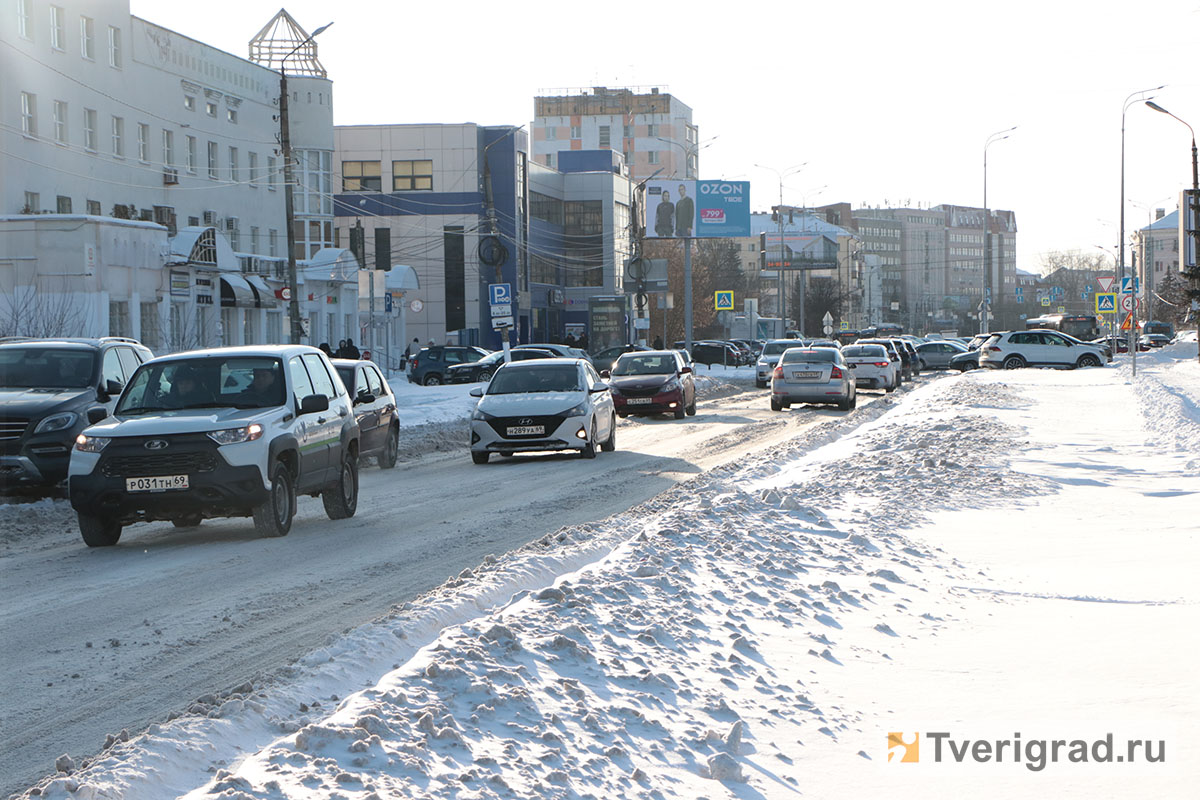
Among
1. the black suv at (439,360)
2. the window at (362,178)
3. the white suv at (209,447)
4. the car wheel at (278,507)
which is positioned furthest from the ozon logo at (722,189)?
the car wheel at (278,507)

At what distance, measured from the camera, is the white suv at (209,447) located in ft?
38.4

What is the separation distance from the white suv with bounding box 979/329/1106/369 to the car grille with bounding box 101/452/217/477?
157 feet

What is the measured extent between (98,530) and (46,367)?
17.2 feet

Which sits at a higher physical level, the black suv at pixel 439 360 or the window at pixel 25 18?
the window at pixel 25 18

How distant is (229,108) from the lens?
55625 millimetres

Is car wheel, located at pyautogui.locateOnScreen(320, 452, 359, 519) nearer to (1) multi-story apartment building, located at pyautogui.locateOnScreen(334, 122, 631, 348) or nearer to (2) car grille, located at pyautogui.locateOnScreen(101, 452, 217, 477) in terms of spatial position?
(2) car grille, located at pyautogui.locateOnScreen(101, 452, 217, 477)

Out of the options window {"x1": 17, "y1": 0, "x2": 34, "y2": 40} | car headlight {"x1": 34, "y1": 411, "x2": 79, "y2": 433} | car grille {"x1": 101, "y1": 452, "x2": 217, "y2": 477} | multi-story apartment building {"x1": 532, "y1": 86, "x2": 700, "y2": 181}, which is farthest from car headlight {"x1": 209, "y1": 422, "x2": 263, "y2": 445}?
multi-story apartment building {"x1": 532, "y1": 86, "x2": 700, "y2": 181}

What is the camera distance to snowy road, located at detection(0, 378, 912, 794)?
6535mm

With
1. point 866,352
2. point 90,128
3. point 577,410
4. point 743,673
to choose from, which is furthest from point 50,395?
point 90,128

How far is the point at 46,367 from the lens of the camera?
54.4ft

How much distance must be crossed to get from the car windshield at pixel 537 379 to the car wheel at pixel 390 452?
1.76 m

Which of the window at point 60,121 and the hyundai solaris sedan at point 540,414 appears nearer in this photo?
the hyundai solaris sedan at point 540,414

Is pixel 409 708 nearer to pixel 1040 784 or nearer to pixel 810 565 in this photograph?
pixel 1040 784

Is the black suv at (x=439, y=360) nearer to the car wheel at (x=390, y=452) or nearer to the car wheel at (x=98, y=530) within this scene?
the car wheel at (x=390, y=452)
